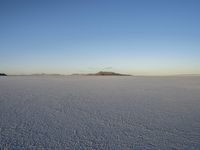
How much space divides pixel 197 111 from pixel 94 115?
1811 millimetres

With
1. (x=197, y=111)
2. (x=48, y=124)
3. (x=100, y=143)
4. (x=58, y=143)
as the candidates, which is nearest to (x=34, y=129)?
(x=48, y=124)

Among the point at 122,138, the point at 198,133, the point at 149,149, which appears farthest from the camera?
the point at 198,133

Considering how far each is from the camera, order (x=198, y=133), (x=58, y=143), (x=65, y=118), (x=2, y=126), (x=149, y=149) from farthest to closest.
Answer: (x=65, y=118) < (x=2, y=126) < (x=198, y=133) < (x=58, y=143) < (x=149, y=149)

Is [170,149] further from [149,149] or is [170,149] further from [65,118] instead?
[65,118]

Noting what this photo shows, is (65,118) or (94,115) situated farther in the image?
(94,115)

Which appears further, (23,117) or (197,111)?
(197,111)

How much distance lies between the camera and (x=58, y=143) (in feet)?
7.67

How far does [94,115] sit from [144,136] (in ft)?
4.10

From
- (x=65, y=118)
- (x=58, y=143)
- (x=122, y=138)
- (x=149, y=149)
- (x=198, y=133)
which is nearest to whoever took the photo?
(x=149, y=149)

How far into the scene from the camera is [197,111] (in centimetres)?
406

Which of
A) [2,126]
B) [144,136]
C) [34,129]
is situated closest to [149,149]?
[144,136]

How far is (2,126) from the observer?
2.92 m

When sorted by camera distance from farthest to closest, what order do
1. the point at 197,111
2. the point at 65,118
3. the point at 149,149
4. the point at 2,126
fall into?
1. the point at 197,111
2. the point at 65,118
3. the point at 2,126
4. the point at 149,149

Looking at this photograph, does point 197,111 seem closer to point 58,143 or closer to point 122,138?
point 122,138
